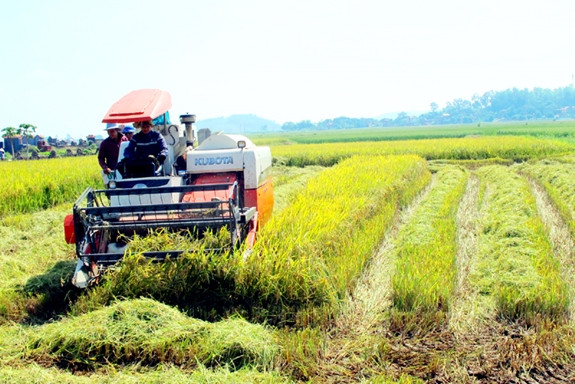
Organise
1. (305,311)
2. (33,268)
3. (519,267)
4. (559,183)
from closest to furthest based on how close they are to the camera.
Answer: (305,311) → (519,267) → (33,268) → (559,183)

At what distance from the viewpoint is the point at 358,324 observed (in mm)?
4617

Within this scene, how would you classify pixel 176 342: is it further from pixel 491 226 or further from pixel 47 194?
pixel 47 194

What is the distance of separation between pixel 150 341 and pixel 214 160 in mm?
2814

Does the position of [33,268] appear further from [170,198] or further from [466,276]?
[466,276]

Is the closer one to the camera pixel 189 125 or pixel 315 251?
pixel 315 251

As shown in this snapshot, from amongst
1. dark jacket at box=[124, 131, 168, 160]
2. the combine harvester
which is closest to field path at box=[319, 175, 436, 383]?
the combine harvester

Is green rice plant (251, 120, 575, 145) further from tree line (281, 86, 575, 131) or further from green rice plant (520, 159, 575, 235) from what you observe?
tree line (281, 86, 575, 131)

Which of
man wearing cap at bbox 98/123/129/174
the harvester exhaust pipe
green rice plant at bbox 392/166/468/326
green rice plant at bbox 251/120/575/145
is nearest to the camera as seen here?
green rice plant at bbox 392/166/468/326

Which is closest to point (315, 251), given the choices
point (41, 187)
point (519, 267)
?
point (519, 267)

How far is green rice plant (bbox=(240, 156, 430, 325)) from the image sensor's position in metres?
4.79

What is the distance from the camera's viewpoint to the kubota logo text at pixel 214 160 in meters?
6.34

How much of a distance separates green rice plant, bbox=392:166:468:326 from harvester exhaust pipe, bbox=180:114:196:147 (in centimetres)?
308

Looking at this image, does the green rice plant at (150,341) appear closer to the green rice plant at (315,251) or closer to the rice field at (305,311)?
the rice field at (305,311)

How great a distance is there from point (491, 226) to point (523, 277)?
2802mm
